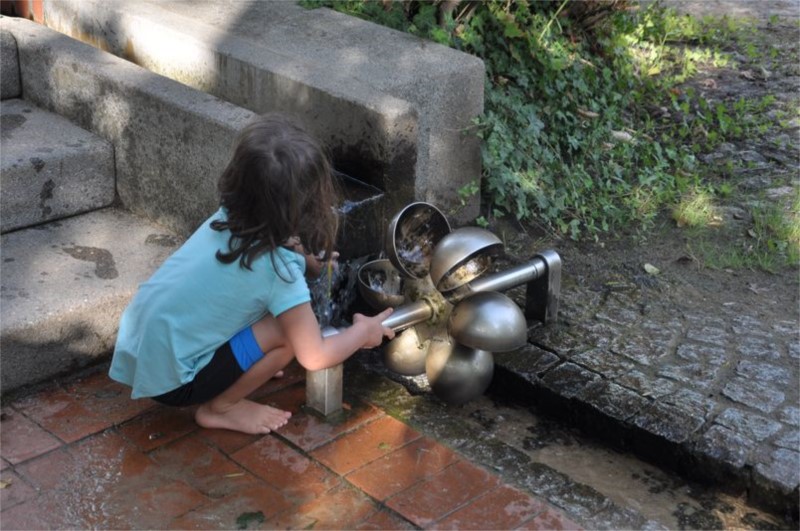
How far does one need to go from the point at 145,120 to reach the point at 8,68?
3.55ft

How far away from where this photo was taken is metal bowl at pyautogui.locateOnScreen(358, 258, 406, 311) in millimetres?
3697

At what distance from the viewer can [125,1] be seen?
5.07 m

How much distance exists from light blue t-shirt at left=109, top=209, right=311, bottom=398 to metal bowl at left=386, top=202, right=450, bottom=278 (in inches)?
20.8

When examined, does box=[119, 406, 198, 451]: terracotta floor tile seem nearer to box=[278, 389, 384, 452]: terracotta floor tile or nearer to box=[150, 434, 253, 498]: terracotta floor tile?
box=[150, 434, 253, 498]: terracotta floor tile

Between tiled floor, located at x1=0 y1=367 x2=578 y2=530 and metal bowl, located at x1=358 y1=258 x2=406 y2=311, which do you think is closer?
tiled floor, located at x1=0 y1=367 x2=578 y2=530

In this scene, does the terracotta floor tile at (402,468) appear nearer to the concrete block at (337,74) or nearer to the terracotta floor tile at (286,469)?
the terracotta floor tile at (286,469)

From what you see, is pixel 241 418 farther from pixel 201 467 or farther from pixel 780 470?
pixel 780 470

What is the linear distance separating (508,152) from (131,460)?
2.39 m

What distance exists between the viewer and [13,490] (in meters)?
2.94

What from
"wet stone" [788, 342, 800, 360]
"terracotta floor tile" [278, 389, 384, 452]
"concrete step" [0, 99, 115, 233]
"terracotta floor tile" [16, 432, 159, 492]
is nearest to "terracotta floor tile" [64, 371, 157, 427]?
"terracotta floor tile" [16, 432, 159, 492]

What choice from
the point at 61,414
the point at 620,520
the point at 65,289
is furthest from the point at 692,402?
the point at 65,289

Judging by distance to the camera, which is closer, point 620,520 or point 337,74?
point 620,520

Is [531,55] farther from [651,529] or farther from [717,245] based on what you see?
[651,529]

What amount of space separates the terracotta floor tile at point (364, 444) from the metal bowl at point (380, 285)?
1.63 feet
